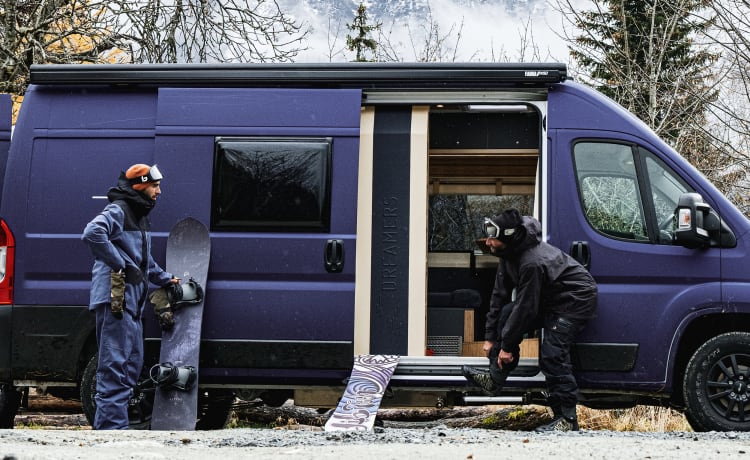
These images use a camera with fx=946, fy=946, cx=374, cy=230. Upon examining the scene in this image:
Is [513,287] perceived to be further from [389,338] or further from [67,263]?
[67,263]

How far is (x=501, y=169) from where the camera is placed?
9133 millimetres

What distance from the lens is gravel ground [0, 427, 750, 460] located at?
4.60 m

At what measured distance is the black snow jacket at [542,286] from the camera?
644 cm

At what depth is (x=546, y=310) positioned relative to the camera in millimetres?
6625

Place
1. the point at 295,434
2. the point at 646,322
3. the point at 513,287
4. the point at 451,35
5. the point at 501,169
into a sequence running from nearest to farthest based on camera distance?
the point at 295,434
the point at 646,322
the point at 513,287
the point at 501,169
the point at 451,35

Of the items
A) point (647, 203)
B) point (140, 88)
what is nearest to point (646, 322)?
point (647, 203)

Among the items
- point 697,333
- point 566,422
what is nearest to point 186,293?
point 566,422

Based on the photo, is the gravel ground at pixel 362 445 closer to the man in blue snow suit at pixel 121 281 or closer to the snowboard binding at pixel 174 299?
the man in blue snow suit at pixel 121 281

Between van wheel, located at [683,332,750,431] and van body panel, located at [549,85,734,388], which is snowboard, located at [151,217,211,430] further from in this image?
van wheel, located at [683,332,750,431]

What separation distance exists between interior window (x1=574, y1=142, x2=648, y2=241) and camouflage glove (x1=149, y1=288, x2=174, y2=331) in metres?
3.03

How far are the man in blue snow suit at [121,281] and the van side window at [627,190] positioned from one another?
3.00 m

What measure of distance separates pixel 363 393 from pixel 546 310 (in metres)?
1.40

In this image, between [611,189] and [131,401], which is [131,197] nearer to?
[131,401]

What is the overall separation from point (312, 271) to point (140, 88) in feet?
6.14
